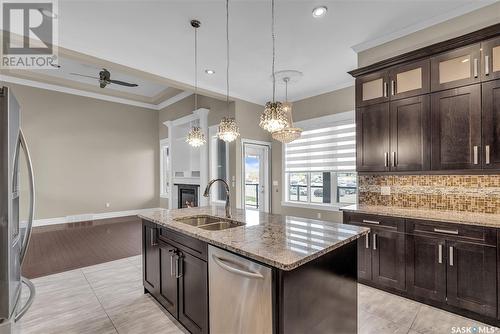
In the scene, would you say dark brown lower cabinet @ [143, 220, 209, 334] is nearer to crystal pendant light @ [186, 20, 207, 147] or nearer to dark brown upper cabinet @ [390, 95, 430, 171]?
crystal pendant light @ [186, 20, 207, 147]

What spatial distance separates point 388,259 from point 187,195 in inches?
210

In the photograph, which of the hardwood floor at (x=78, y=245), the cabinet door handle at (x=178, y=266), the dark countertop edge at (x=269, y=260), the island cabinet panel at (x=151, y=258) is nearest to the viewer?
the dark countertop edge at (x=269, y=260)

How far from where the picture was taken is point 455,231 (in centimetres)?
239

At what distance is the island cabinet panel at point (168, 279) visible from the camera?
2.23 metres

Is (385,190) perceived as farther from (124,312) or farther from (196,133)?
(124,312)

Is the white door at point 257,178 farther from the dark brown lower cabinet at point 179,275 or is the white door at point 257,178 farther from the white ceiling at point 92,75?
the dark brown lower cabinet at point 179,275

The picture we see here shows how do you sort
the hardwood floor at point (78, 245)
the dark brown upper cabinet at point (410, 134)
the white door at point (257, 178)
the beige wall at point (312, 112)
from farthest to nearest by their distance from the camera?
the white door at point (257, 178) → the beige wall at point (312, 112) → the hardwood floor at point (78, 245) → the dark brown upper cabinet at point (410, 134)

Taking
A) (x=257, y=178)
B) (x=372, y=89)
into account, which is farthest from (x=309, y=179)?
(x=372, y=89)

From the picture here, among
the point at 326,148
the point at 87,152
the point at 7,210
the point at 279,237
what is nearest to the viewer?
the point at 7,210

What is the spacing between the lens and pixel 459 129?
265cm

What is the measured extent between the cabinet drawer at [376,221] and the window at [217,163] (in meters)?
3.56

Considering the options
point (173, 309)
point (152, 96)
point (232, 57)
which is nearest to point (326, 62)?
point (232, 57)

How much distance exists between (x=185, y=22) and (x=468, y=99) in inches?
129

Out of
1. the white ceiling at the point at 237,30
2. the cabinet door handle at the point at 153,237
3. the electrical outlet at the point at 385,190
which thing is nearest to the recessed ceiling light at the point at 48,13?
the white ceiling at the point at 237,30
